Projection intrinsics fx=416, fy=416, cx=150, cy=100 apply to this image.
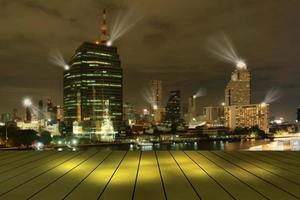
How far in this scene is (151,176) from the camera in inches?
752

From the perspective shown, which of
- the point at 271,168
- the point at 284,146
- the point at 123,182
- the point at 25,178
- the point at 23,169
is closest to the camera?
the point at 123,182

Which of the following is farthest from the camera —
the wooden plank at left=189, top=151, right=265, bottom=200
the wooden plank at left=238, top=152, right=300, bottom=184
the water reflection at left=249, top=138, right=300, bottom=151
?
the water reflection at left=249, top=138, right=300, bottom=151

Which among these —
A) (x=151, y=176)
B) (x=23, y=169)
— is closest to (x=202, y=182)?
(x=151, y=176)

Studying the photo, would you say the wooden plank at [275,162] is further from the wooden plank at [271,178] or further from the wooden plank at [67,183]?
the wooden plank at [67,183]

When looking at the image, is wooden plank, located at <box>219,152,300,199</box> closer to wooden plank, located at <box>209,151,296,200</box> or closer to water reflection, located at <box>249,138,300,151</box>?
wooden plank, located at <box>209,151,296,200</box>

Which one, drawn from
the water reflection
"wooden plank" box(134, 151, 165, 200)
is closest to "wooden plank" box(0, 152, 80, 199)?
"wooden plank" box(134, 151, 165, 200)

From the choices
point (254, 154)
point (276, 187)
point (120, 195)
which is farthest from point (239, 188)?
point (254, 154)

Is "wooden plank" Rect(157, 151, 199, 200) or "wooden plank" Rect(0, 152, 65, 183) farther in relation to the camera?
"wooden plank" Rect(0, 152, 65, 183)

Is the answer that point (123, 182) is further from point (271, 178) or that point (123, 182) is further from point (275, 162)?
point (275, 162)

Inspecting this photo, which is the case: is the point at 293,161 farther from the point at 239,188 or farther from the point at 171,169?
the point at 239,188

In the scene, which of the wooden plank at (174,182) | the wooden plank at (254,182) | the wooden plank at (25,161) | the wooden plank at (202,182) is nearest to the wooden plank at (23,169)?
the wooden plank at (25,161)

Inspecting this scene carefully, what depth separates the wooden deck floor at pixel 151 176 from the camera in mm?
15539

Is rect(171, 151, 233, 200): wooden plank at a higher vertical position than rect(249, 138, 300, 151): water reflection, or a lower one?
higher

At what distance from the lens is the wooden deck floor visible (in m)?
15.5
